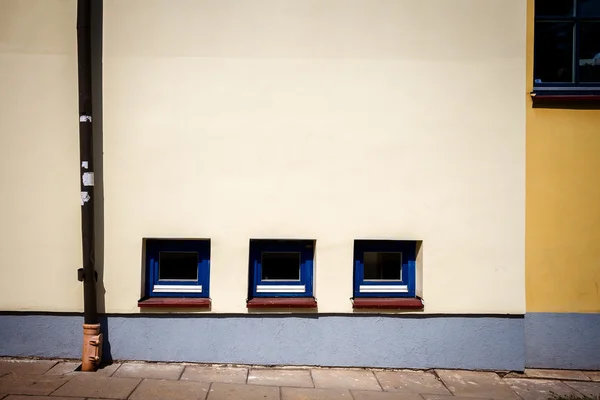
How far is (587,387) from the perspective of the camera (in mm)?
4680

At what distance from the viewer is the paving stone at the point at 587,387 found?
4527mm

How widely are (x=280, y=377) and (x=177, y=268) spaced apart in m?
1.70

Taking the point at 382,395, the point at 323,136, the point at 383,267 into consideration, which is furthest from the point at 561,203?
the point at 382,395

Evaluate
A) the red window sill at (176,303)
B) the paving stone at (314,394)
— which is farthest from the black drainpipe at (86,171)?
the paving stone at (314,394)

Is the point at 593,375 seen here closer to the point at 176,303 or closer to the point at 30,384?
the point at 176,303

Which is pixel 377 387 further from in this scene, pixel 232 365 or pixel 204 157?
pixel 204 157

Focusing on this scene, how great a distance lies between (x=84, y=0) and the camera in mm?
4609

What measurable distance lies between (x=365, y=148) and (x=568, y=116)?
2.44m

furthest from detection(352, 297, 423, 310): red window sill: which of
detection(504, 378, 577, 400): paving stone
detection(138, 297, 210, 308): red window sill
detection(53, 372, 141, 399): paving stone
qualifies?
detection(53, 372, 141, 399): paving stone

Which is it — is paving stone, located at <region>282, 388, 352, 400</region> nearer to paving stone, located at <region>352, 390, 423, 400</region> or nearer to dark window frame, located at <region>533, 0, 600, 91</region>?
paving stone, located at <region>352, 390, 423, 400</region>

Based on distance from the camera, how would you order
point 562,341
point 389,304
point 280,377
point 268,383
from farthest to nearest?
1. point 562,341
2. point 389,304
3. point 280,377
4. point 268,383

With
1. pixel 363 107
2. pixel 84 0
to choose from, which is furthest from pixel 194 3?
pixel 363 107

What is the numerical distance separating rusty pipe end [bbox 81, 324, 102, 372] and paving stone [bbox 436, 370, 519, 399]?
3787mm

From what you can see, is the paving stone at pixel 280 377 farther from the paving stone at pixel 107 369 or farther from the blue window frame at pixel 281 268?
the paving stone at pixel 107 369
